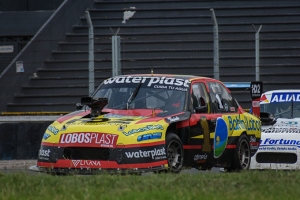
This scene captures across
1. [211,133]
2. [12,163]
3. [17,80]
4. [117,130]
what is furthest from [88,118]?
[17,80]

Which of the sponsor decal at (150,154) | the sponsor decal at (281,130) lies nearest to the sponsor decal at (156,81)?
the sponsor decal at (150,154)

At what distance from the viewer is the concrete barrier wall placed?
18.3m

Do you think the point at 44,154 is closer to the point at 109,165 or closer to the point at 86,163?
the point at 86,163

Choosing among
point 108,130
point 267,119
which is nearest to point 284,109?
point 267,119

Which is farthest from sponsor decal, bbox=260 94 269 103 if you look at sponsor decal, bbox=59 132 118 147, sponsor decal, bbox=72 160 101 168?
sponsor decal, bbox=72 160 101 168

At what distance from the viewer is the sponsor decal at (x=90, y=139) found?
453 inches

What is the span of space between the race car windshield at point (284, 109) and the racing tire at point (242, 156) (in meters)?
1.86

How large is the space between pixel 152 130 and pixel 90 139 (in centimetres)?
80

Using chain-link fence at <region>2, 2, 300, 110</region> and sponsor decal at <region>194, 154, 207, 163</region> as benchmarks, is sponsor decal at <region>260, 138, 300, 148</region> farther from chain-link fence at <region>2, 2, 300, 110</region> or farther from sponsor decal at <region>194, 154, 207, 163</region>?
chain-link fence at <region>2, 2, 300, 110</region>

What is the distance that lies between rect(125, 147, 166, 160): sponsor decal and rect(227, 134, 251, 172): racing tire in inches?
82.6

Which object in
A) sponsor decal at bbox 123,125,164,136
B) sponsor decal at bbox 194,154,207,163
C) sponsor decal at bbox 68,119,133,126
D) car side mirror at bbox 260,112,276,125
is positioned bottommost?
sponsor decal at bbox 194,154,207,163

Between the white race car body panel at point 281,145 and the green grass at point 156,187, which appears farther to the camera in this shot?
the white race car body panel at point 281,145

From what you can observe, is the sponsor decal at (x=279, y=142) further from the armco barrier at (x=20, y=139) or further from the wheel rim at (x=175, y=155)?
the armco barrier at (x=20, y=139)

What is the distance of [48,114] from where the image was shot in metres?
19.6
